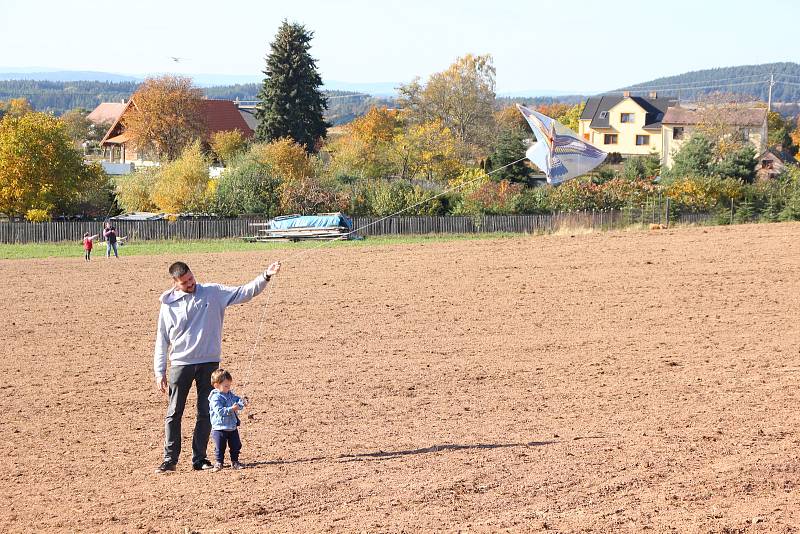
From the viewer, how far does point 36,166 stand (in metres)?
46.2

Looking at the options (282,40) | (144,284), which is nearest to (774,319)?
(144,284)

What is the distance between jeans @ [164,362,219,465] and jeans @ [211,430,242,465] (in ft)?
0.44

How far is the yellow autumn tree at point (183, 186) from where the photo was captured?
5069 cm

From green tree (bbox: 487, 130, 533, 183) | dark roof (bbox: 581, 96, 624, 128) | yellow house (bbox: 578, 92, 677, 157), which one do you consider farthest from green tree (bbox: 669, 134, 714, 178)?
dark roof (bbox: 581, 96, 624, 128)

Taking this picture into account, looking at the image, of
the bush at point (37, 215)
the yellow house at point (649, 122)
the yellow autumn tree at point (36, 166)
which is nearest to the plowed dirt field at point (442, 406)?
the bush at point (37, 215)

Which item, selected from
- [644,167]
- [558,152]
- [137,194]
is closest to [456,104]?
[644,167]

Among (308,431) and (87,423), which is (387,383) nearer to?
(308,431)

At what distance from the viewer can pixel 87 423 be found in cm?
1267

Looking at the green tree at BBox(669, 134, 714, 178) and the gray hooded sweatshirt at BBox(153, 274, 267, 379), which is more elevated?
the green tree at BBox(669, 134, 714, 178)

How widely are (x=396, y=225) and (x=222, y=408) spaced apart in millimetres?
36620

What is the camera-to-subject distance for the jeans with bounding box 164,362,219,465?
10195 millimetres

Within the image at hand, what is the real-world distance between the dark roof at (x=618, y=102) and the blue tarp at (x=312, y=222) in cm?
7028

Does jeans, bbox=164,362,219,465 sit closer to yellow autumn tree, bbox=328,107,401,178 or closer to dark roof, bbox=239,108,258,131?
yellow autumn tree, bbox=328,107,401,178

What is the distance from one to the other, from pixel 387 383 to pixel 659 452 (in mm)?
4927
